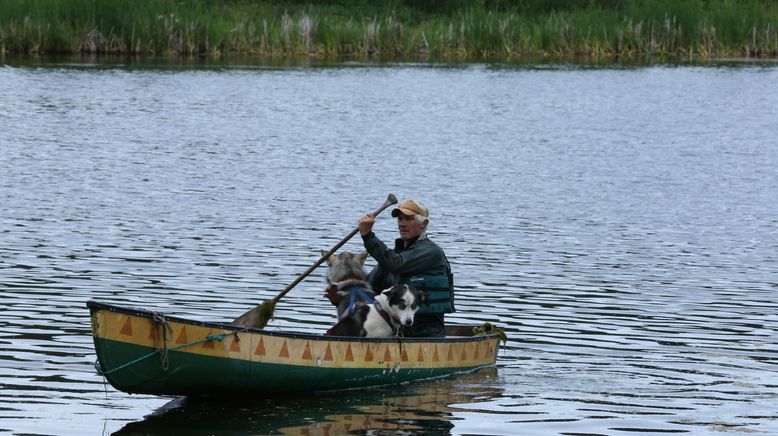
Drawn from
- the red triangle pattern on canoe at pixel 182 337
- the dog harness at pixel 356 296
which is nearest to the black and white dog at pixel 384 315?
the dog harness at pixel 356 296

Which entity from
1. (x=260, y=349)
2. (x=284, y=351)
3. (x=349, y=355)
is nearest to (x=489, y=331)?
(x=349, y=355)

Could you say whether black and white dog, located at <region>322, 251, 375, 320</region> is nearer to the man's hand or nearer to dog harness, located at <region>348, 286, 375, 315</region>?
dog harness, located at <region>348, 286, 375, 315</region>

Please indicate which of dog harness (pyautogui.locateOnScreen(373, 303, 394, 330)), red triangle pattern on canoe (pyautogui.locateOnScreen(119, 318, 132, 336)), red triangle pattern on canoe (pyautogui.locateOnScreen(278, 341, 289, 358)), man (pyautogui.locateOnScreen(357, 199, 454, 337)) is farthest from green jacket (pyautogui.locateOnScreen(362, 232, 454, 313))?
red triangle pattern on canoe (pyautogui.locateOnScreen(119, 318, 132, 336))

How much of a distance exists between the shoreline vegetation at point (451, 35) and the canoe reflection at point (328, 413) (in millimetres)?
37754

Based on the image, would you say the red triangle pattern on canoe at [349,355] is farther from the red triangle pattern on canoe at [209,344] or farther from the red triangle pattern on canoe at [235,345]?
the red triangle pattern on canoe at [209,344]

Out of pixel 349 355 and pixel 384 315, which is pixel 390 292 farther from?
pixel 349 355

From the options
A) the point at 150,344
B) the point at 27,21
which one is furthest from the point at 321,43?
the point at 150,344

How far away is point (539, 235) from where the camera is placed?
68.6 ft

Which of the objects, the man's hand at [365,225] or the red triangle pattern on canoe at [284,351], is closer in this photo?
the red triangle pattern on canoe at [284,351]

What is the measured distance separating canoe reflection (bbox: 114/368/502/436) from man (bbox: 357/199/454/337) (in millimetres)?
644

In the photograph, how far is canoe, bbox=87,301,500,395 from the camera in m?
10.8

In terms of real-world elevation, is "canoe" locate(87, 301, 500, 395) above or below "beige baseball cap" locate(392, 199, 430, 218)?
below

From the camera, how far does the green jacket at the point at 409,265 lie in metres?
12.4

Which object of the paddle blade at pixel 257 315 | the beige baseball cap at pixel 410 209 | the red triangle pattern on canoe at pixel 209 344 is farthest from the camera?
the paddle blade at pixel 257 315
